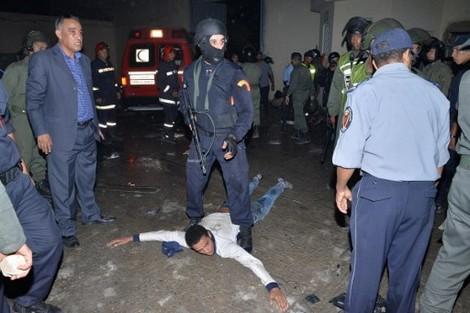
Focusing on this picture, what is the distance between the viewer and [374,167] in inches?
93.1

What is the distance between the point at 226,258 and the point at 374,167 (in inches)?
78.0

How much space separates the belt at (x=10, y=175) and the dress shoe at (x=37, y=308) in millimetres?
1139

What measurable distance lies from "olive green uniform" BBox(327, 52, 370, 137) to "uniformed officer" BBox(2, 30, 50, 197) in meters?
3.89

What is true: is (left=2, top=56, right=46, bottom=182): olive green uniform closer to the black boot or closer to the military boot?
the black boot

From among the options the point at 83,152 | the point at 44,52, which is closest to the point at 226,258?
the point at 83,152

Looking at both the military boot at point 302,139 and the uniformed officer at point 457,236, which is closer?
the uniformed officer at point 457,236

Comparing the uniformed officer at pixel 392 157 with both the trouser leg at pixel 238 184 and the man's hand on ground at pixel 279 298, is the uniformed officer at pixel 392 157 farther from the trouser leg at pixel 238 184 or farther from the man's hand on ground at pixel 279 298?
the trouser leg at pixel 238 184

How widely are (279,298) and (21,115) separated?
4199mm

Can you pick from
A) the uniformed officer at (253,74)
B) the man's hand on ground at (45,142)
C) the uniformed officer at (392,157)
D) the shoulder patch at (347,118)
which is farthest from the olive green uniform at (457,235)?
the uniformed officer at (253,74)

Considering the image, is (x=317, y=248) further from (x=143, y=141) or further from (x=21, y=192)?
(x=143, y=141)

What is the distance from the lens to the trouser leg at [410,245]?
235 centimetres

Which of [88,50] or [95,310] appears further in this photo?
[88,50]

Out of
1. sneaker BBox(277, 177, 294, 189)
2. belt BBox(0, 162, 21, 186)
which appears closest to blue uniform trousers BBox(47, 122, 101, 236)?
belt BBox(0, 162, 21, 186)

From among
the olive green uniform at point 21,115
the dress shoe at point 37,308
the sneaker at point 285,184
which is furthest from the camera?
the sneaker at point 285,184
